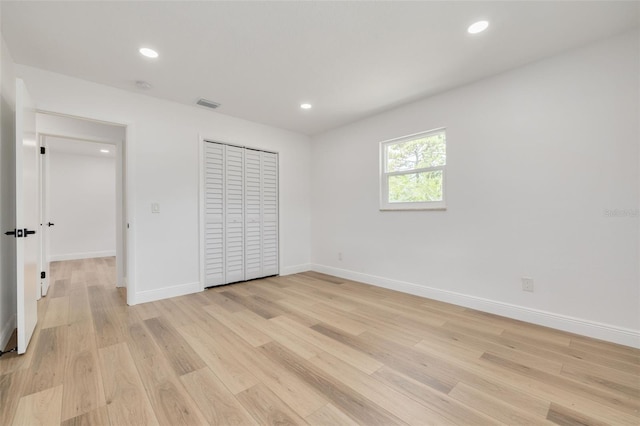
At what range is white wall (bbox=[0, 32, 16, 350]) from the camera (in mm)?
2158

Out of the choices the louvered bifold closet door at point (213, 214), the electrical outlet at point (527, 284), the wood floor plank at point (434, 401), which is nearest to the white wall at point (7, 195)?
the louvered bifold closet door at point (213, 214)

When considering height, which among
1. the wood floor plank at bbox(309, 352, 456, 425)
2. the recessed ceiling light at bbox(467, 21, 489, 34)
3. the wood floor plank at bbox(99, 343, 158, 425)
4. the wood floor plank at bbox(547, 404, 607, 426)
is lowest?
the wood floor plank at bbox(547, 404, 607, 426)

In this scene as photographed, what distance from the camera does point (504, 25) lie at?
80.3 inches

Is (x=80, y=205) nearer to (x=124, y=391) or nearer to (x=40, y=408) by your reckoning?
(x=40, y=408)

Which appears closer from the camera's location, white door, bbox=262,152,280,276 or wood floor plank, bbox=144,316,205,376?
wood floor plank, bbox=144,316,205,376

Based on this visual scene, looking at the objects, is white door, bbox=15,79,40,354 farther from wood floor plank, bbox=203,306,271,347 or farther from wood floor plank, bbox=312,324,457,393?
wood floor plank, bbox=312,324,457,393

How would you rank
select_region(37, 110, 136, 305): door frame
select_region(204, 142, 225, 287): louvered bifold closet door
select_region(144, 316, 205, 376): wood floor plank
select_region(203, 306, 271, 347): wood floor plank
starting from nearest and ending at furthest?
select_region(144, 316, 205, 376): wood floor plank → select_region(203, 306, 271, 347): wood floor plank → select_region(37, 110, 136, 305): door frame → select_region(204, 142, 225, 287): louvered bifold closet door

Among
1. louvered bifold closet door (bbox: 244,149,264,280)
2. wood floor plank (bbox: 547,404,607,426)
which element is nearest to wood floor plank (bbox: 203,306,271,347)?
louvered bifold closet door (bbox: 244,149,264,280)

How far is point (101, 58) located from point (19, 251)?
1772 mm

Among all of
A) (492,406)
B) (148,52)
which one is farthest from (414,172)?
(148,52)

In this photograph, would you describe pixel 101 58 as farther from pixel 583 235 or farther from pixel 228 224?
pixel 583 235

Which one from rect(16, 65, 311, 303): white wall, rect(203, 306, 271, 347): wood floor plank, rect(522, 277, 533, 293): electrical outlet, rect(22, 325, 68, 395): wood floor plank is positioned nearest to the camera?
rect(22, 325, 68, 395): wood floor plank

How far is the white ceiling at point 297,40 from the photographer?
1887 millimetres

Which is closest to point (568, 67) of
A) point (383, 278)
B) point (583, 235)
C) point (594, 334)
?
point (583, 235)
